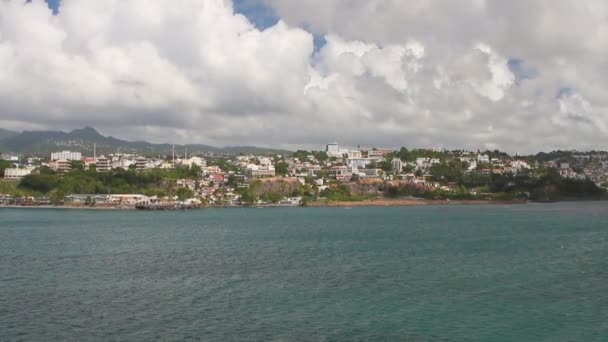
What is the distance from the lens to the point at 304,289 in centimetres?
2380

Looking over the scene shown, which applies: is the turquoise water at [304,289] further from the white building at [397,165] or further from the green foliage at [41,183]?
the white building at [397,165]

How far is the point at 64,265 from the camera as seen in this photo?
3041cm

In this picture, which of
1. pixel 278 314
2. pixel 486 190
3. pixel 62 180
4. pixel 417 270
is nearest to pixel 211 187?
pixel 62 180

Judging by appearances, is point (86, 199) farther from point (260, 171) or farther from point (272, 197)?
point (260, 171)

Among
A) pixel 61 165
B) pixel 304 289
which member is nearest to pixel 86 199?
pixel 61 165

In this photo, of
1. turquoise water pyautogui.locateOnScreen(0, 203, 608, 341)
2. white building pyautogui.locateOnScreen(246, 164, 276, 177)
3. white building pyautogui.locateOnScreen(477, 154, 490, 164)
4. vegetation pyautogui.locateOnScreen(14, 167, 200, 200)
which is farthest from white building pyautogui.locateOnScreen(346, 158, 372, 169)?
turquoise water pyautogui.locateOnScreen(0, 203, 608, 341)

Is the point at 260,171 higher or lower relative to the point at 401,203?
higher

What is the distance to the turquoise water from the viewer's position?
17797 mm

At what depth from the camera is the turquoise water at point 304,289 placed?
17.8m

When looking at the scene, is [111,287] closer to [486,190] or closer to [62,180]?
[62,180]

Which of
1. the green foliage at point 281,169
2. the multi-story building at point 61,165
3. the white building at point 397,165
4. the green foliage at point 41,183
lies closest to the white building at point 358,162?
the white building at point 397,165

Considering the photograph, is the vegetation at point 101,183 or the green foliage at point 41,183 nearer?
the vegetation at point 101,183

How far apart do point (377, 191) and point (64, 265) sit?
99625 millimetres

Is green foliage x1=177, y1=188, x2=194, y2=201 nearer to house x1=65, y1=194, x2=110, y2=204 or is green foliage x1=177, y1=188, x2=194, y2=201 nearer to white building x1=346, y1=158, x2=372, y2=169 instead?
house x1=65, y1=194, x2=110, y2=204
